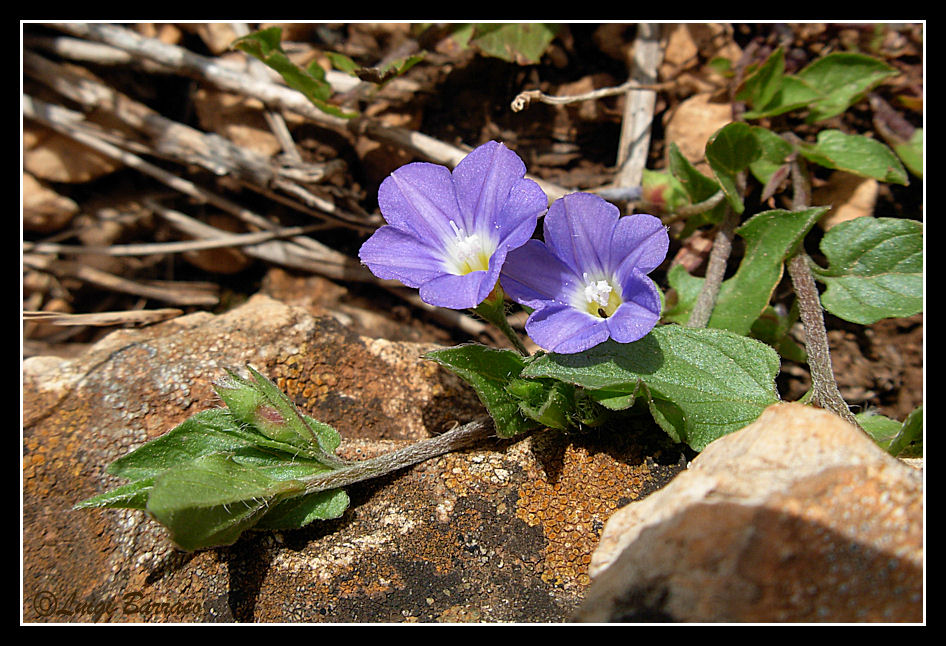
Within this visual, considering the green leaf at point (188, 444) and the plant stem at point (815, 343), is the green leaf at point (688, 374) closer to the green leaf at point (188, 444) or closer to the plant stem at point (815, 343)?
the plant stem at point (815, 343)

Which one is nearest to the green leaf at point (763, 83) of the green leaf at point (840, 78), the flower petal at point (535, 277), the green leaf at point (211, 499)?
the green leaf at point (840, 78)

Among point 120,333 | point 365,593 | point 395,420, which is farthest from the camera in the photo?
point 120,333

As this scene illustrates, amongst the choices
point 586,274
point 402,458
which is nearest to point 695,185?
point 586,274

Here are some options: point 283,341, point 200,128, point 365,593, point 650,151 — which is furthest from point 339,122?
point 365,593

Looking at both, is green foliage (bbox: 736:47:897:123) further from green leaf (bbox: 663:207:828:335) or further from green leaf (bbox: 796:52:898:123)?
green leaf (bbox: 663:207:828:335)

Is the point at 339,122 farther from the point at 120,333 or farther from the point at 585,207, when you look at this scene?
the point at 585,207

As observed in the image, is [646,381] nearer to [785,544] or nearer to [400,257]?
[785,544]
